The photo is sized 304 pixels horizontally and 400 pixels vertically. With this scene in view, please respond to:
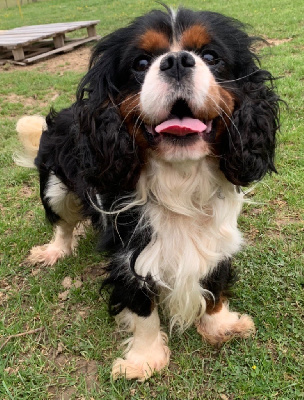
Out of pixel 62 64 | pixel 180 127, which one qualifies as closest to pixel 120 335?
pixel 180 127

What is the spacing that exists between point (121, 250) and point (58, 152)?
0.87 m

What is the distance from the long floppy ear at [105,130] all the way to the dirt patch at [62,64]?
6.34 meters

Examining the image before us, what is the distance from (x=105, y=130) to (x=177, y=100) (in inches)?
14.6

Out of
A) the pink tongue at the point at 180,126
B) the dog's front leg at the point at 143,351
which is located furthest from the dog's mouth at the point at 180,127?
the dog's front leg at the point at 143,351

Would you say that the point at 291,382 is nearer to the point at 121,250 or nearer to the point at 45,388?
the point at 121,250

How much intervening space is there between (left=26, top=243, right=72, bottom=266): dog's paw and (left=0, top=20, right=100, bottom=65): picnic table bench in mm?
6412

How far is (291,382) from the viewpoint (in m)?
2.11

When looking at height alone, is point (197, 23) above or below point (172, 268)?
above

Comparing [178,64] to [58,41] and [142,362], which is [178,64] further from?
[58,41]

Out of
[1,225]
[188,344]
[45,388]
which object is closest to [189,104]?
[188,344]

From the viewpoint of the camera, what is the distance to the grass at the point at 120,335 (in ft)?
7.14

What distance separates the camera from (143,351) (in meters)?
2.31

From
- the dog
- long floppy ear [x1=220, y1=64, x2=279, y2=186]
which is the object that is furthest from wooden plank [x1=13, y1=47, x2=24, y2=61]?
long floppy ear [x1=220, y1=64, x2=279, y2=186]

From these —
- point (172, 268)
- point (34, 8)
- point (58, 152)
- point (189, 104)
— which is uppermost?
point (189, 104)
